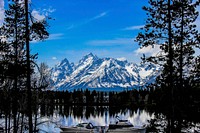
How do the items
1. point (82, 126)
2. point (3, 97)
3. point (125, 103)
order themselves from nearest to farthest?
point (3, 97), point (82, 126), point (125, 103)

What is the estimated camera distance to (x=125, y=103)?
19850 cm

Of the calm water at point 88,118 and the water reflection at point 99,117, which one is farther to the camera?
the water reflection at point 99,117

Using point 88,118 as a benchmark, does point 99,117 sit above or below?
above

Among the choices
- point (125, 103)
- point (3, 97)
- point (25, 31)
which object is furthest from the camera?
point (125, 103)

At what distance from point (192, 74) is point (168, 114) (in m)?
3.42

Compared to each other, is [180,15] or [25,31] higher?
[180,15]

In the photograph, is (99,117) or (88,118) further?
(99,117)

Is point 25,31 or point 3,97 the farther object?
point 3,97

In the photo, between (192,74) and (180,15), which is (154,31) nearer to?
(180,15)

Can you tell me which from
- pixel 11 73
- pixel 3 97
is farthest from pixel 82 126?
pixel 11 73

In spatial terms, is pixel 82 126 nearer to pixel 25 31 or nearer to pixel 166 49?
pixel 166 49

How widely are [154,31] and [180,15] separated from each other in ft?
7.50

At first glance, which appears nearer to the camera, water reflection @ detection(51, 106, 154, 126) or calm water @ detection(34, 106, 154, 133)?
calm water @ detection(34, 106, 154, 133)

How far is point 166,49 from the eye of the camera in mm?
22984
